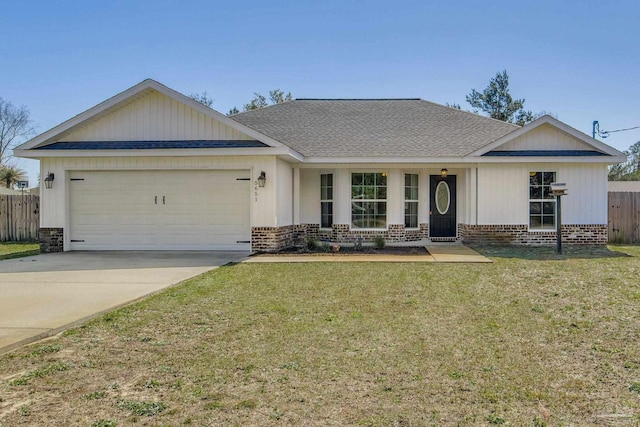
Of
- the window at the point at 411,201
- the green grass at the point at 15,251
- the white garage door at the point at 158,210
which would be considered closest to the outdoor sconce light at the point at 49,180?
the white garage door at the point at 158,210

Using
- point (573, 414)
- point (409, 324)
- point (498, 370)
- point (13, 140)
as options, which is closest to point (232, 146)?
point (409, 324)

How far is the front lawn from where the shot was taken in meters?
3.20

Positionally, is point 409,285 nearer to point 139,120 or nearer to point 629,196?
point 139,120

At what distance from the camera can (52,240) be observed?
41.9 ft

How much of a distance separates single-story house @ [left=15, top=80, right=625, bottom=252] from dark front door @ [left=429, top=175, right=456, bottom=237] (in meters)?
0.03

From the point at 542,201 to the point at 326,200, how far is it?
6375 mm

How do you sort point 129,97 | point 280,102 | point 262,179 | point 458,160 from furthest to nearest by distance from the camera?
point 280,102 < point 458,160 < point 129,97 < point 262,179

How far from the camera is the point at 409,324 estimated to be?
540 cm

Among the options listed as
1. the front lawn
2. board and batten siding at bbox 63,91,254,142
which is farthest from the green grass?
the front lawn

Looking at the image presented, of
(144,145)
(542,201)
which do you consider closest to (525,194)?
(542,201)

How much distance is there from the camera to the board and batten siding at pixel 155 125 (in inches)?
494

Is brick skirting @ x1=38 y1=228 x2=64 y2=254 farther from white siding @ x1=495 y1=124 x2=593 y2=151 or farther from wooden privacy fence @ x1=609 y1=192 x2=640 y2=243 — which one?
wooden privacy fence @ x1=609 y1=192 x2=640 y2=243

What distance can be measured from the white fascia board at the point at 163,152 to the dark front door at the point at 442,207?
16.8 ft

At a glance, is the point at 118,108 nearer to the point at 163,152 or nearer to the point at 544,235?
the point at 163,152
